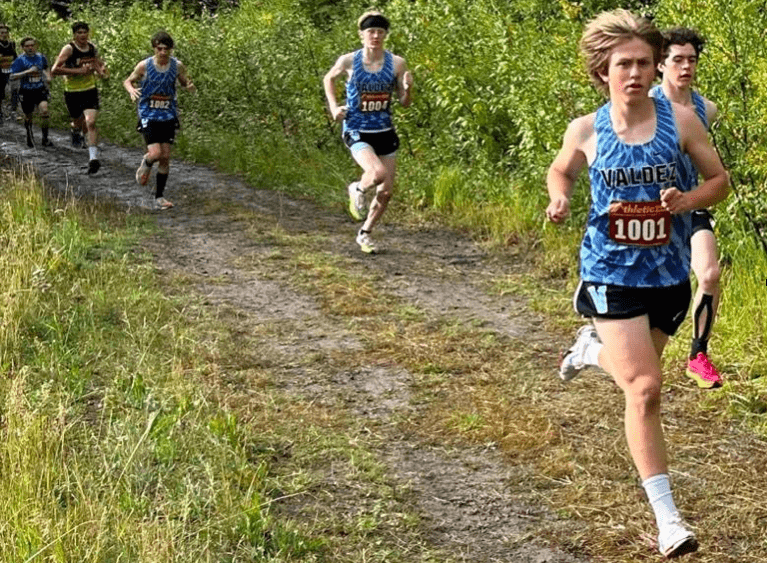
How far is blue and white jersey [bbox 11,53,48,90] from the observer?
17766mm

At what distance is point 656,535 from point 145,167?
8.81 meters

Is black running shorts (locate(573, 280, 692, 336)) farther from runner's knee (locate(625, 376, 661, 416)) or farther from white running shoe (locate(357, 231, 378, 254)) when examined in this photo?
white running shoe (locate(357, 231, 378, 254))

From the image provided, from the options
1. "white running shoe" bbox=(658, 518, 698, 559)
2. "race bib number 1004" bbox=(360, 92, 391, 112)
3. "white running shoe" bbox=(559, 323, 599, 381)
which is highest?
"race bib number 1004" bbox=(360, 92, 391, 112)

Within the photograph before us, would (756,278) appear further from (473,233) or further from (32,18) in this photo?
(32,18)

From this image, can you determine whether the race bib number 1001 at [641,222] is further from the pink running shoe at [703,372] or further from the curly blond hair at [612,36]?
the pink running shoe at [703,372]

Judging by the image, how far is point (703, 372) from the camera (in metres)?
5.77

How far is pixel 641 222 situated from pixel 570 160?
0.38 m

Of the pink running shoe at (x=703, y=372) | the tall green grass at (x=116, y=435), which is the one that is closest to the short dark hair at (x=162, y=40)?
the tall green grass at (x=116, y=435)

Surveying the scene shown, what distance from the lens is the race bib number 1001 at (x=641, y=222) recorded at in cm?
414

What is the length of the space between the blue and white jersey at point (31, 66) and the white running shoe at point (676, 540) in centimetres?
1583

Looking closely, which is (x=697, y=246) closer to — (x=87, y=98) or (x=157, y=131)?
(x=157, y=131)

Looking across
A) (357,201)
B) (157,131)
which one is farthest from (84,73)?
(357,201)

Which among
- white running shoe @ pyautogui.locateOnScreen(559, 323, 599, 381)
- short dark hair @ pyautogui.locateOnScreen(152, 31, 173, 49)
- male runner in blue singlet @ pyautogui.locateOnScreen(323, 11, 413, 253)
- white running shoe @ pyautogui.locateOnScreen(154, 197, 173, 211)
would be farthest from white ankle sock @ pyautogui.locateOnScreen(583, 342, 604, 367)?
short dark hair @ pyautogui.locateOnScreen(152, 31, 173, 49)

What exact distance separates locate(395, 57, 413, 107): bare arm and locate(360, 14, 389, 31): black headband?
38cm
